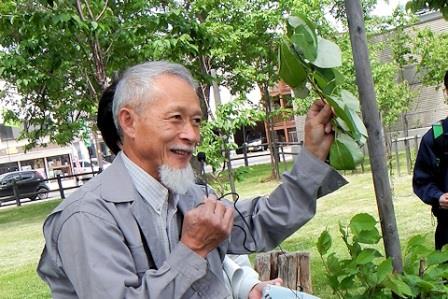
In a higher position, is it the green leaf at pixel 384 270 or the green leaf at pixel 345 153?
the green leaf at pixel 345 153

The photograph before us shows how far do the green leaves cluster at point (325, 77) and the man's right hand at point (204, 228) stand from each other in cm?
40

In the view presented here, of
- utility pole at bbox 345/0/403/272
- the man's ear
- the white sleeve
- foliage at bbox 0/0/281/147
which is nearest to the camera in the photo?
the man's ear

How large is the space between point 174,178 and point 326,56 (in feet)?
1.75

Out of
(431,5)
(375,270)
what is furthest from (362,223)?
(431,5)

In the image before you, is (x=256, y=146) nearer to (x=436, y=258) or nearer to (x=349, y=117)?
(x=436, y=258)

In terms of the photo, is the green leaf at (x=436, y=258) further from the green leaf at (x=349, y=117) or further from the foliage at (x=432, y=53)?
the foliage at (x=432, y=53)

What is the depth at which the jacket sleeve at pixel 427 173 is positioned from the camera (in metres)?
2.67

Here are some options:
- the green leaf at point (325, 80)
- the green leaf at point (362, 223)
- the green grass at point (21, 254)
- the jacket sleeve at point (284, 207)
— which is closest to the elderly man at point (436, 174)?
the green leaf at point (362, 223)

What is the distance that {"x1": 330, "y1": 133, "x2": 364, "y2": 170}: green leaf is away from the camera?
146cm

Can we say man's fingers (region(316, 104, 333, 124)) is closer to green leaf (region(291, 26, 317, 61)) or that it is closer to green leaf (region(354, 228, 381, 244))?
green leaf (region(291, 26, 317, 61))

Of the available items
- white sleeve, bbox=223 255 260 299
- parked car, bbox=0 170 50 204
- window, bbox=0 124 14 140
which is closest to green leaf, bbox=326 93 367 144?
white sleeve, bbox=223 255 260 299

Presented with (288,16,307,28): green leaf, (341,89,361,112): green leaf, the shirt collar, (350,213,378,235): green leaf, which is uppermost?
(288,16,307,28): green leaf

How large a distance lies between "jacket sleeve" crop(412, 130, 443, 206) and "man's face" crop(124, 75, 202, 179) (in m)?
1.62

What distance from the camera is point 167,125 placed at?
1445mm
